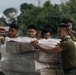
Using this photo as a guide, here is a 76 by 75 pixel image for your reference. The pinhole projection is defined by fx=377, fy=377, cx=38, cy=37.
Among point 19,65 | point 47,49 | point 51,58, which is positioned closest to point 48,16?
point 19,65

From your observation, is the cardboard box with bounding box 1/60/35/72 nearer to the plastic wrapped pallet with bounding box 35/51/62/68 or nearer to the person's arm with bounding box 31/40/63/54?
the plastic wrapped pallet with bounding box 35/51/62/68

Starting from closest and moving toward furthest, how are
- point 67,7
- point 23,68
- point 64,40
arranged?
1. point 64,40
2. point 23,68
3. point 67,7

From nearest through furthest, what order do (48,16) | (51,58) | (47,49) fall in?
(47,49) → (51,58) → (48,16)

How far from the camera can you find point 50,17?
4769 cm

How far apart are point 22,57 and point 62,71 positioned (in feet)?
2.48

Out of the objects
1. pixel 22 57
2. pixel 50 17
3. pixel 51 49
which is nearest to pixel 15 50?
pixel 22 57

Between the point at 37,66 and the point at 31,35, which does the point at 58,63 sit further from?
the point at 31,35

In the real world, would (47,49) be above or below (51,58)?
above

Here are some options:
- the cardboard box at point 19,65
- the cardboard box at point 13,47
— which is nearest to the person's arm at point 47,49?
the cardboard box at point 19,65

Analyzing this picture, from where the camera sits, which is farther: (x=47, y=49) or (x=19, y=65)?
(x=19, y=65)

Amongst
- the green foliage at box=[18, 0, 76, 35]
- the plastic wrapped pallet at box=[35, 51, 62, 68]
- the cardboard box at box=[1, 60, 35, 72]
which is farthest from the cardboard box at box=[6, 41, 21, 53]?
the green foliage at box=[18, 0, 76, 35]

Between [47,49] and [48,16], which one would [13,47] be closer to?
[47,49]

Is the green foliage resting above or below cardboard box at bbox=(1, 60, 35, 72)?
below

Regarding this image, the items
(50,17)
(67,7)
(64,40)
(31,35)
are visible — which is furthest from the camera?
(67,7)
